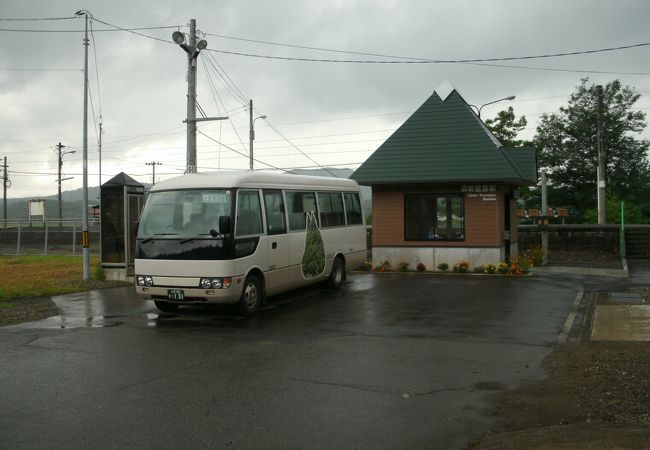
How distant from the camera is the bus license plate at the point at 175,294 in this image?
1109cm

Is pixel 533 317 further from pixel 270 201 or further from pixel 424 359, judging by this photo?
pixel 270 201

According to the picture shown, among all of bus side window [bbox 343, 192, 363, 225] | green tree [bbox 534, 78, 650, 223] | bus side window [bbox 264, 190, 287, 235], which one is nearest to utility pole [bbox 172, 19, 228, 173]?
bus side window [bbox 343, 192, 363, 225]

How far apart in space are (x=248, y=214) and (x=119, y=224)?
23.7 feet

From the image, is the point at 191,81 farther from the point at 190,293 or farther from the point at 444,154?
the point at 190,293

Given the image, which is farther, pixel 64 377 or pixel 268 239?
pixel 268 239

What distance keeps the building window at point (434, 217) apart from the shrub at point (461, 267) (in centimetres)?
74

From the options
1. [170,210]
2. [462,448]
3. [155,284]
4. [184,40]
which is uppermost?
[184,40]

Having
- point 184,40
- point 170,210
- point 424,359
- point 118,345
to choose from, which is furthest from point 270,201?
point 184,40

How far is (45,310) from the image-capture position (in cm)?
1267

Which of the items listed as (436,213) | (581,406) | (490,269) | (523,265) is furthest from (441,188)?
(581,406)

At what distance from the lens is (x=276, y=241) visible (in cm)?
1264

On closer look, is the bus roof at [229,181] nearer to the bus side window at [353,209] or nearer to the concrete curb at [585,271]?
the bus side window at [353,209]

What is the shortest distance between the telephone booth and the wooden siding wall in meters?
7.24

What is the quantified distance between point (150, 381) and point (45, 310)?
6685mm
